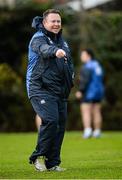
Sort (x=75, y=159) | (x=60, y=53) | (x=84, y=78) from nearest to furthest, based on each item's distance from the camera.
Answer: 1. (x=60, y=53)
2. (x=75, y=159)
3. (x=84, y=78)

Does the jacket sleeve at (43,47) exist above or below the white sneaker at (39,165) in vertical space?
above

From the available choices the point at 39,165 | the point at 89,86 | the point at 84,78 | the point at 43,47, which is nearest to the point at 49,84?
the point at 43,47

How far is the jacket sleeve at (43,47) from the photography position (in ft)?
34.6

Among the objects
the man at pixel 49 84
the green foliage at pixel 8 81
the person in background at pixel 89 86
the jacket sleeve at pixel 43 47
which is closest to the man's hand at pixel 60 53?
the jacket sleeve at pixel 43 47

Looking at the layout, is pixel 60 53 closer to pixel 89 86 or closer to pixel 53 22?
pixel 53 22

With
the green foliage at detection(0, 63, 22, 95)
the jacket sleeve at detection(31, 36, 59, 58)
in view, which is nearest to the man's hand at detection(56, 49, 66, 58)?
the jacket sleeve at detection(31, 36, 59, 58)

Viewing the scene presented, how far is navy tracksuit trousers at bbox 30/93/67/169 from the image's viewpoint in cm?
1079

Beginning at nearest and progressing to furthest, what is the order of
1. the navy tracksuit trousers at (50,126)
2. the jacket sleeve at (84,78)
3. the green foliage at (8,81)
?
1. the navy tracksuit trousers at (50,126)
2. the jacket sleeve at (84,78)
3. the green foliage at (8,81)

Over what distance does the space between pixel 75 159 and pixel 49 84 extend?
9.53ft

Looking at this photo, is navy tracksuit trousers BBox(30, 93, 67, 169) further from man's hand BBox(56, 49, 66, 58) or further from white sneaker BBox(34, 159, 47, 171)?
man's hand BBox(56, 49, 66, 58)

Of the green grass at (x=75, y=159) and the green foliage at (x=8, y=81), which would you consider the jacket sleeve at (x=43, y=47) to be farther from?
the green foliage at (x=8, y=81)

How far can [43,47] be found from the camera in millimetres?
10688

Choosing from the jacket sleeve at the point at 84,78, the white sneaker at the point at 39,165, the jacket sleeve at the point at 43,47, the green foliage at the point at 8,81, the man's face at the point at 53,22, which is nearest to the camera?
the jacket sleeve at the point at 43,47

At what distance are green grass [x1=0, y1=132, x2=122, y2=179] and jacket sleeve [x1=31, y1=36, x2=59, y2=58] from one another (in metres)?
1.54
